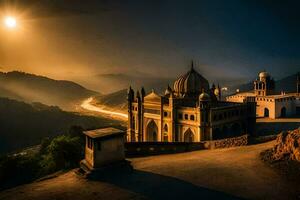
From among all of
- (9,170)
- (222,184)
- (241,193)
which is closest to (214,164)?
(222,184)

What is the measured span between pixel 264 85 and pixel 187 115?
1458 inches

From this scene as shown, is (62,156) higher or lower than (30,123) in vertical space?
lower

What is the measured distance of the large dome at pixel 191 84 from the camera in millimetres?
51344

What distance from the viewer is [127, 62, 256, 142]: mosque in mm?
42844

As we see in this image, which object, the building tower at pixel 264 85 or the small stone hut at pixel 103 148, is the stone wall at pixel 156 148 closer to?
the small stone hut at pixel 103 148

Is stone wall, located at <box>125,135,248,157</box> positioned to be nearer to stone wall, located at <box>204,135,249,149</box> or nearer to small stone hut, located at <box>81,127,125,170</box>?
stone wall, located at <box>204,135,249,149</box>

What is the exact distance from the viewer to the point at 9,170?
40031 millimetres

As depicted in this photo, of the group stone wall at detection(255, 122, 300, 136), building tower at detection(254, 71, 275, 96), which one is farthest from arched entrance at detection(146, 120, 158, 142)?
building tower at detection(254, 71, 275, 96)

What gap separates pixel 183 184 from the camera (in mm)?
17328

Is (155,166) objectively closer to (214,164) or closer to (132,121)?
(214,164)

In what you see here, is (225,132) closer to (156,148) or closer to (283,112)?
(156,148)

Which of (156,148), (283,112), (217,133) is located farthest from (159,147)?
(283,112)

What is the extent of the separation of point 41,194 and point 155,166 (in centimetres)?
873

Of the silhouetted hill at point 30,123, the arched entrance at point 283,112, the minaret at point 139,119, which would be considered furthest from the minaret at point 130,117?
the silhouetted hill at point 30,123
